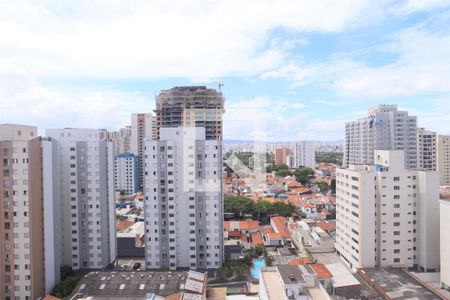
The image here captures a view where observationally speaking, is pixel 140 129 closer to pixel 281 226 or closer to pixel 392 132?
pixel 281 226

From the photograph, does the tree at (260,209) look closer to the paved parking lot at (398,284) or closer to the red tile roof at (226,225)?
the red tile roof at (226,225)

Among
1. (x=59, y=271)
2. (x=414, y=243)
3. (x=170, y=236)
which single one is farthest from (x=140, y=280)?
(x=414, y=243)

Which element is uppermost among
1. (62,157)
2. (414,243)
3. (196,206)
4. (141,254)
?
(62,157)

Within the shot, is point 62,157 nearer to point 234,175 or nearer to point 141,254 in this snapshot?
point 141,254

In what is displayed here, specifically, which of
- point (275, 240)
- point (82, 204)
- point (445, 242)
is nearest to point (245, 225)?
point (275, 240)

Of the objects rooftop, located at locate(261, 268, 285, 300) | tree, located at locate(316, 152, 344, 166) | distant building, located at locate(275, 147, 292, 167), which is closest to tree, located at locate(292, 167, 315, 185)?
distant building, located at locate(275, 147, 292, 167)

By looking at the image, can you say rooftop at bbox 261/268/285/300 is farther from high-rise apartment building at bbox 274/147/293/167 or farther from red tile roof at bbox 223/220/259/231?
high-rise apartment building at bbox 274/147/293/167

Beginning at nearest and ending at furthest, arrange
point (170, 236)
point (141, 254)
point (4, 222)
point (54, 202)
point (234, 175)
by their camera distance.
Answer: point (4, 222), point (54, 202), point (170, 236), point (141, 254), point (234, 175)
